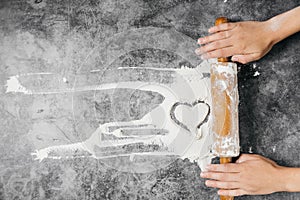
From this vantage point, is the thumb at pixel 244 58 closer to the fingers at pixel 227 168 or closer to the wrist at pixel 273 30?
the wrist at pixel 273 30

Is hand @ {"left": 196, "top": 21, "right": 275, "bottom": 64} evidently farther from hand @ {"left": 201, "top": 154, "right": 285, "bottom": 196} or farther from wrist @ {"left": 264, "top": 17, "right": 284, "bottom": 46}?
hand @ {"left": 201, "top": 154, "right": 285, "bottom": 196}

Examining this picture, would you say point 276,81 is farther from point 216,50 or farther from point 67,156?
point 67,156

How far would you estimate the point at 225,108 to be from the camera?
129cm

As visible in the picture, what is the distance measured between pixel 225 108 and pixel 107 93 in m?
0.39

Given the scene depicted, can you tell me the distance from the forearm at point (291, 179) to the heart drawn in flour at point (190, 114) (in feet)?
0.99

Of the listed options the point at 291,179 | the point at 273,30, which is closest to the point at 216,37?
the point at 273,30

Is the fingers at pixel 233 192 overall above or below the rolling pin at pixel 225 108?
below

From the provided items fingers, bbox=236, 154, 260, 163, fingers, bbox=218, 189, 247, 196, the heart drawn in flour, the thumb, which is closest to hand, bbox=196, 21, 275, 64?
the thumb

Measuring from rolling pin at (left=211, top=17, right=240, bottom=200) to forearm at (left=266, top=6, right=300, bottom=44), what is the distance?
0.53ft

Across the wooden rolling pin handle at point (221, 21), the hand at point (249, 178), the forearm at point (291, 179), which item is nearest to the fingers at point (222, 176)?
the hand at point (249, 178)

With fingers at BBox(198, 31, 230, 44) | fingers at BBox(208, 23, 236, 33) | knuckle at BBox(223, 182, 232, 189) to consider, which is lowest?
knuckle at BBox(223, 182, 232, 189)

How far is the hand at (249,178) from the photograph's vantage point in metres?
1.27

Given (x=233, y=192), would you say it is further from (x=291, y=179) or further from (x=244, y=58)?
(x=244, y=58)

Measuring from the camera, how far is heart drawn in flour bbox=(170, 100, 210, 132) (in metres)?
1.37
